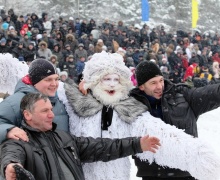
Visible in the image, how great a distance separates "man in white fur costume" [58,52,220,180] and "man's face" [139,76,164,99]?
0.12 metres

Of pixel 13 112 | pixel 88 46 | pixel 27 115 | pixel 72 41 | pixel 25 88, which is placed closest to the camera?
pixel 27 115

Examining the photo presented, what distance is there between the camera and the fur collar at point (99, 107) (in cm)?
309

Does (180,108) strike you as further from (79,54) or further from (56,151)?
(79,54)

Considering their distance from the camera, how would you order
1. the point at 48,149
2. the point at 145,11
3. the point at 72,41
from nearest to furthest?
1. the point at 48,149
2. the point at 72,41
3. the point at 145,11

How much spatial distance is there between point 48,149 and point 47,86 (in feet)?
2.31

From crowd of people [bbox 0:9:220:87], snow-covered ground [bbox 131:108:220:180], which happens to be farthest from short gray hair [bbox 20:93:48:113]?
crowd of people [bbox 0:9:220:87]

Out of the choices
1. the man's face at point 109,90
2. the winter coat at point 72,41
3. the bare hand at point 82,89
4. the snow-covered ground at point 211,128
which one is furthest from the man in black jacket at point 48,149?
the winter coat at point 72,41

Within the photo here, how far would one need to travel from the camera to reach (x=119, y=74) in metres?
3.16

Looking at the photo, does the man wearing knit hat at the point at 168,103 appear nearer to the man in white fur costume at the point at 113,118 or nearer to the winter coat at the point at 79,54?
the man in white fur costume at the point at 113,118

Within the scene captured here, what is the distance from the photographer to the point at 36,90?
2953mm

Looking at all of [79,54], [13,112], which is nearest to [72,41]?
[79,54]

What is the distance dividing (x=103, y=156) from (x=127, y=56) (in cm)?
974

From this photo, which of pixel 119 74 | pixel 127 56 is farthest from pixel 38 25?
pixel 119 74

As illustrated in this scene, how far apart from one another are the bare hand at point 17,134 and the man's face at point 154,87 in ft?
3.58
